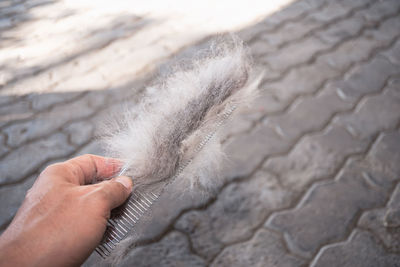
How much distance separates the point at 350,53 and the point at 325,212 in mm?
1568

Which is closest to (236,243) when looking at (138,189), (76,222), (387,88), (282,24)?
(138,189)

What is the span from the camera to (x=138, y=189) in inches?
48.2

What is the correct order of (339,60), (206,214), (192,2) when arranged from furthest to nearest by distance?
(192,2) → (339,60) → (206,214)

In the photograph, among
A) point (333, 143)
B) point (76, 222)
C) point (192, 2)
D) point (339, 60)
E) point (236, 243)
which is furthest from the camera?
point (192, 2)

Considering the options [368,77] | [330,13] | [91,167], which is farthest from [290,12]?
[91,167]

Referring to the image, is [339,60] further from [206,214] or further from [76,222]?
[76,222]

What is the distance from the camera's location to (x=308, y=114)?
7.47ft

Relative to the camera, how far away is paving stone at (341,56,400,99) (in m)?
2.41

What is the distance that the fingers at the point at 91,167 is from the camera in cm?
122

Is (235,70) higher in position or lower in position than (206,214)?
higher

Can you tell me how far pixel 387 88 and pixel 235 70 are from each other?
170cm

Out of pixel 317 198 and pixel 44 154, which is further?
pixel 44 154

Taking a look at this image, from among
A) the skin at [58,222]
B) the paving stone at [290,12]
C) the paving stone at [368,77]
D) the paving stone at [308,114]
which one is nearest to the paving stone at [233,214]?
the paving stone at [308,114]

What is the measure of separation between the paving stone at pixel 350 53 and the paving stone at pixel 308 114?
1.24 ft
